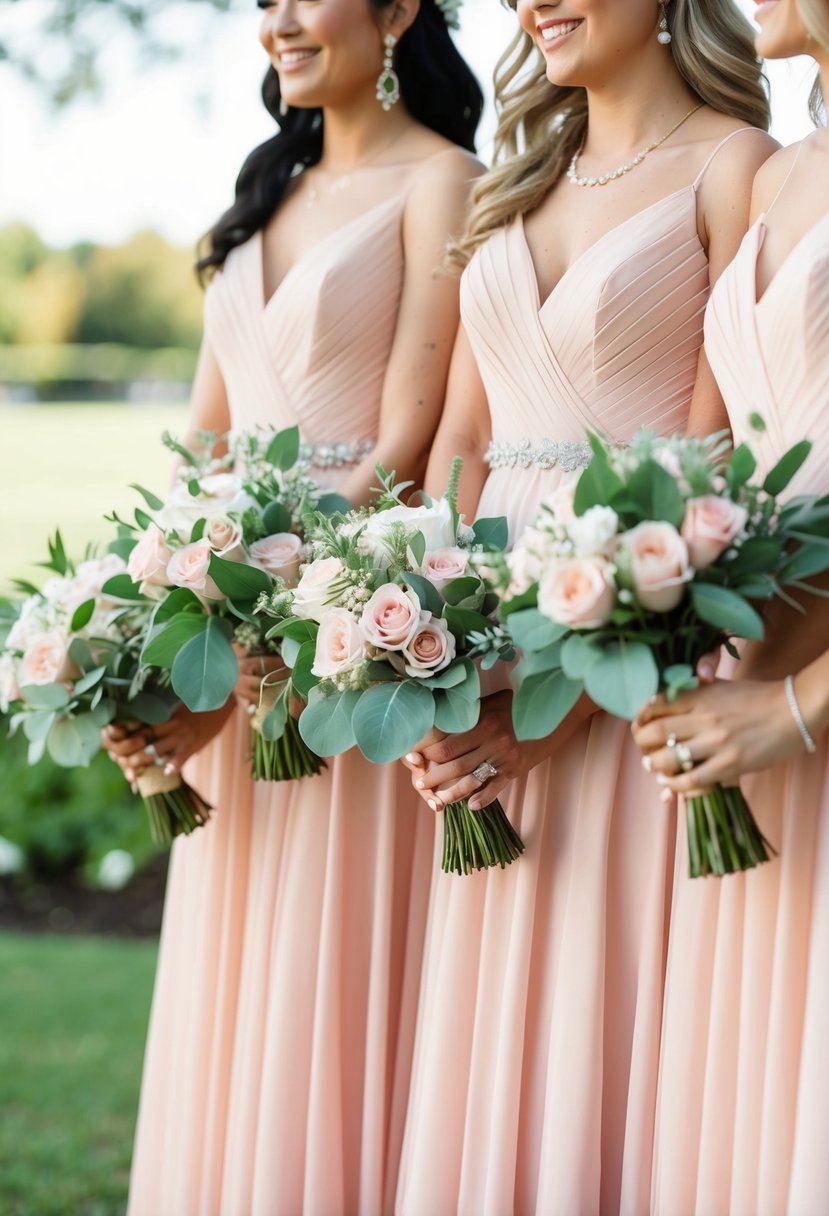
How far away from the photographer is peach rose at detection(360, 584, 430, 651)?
229cm

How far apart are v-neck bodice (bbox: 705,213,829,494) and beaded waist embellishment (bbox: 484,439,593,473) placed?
1.24 feet

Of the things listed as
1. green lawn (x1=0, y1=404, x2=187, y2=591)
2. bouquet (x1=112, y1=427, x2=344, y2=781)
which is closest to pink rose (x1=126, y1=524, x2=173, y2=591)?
bouquet (x1=112, y1=427, x2=344, y2=781)

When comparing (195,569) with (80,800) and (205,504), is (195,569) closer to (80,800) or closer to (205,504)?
(205,504)

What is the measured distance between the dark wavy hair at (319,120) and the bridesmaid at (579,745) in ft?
2.06

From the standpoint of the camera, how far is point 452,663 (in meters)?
2.36

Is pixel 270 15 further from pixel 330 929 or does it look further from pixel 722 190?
pixel 330 929

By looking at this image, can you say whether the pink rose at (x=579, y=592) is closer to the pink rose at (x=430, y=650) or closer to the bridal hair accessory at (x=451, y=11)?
the pink rose at (x=430, y=650)

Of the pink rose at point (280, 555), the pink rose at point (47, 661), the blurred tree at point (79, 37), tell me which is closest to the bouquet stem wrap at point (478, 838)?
the pink rose at point (280, 555)

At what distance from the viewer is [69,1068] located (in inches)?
203

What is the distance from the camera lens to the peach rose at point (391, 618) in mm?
2293

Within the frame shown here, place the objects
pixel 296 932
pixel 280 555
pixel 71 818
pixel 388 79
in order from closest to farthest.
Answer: pixel 280 555 → pixel 296 932 → pixel 388 79 → pixel 71 818

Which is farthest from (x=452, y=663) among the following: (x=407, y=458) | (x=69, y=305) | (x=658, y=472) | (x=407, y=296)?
(x=69, y=305)

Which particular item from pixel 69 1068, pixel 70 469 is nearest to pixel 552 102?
pixel 69 1068

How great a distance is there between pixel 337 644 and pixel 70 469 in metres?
11.1
